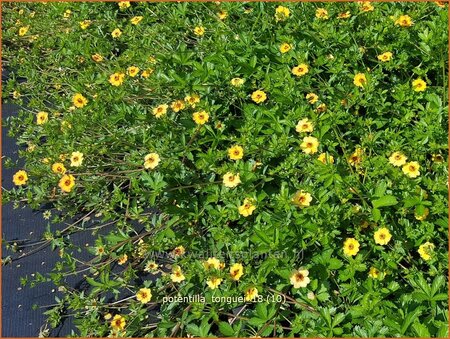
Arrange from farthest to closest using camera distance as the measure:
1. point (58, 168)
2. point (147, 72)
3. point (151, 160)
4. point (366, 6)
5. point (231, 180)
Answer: point (147, 72) → point (366, 6) → point (58, 168) → point (151, 160) → point (231, 180)

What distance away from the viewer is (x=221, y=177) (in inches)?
79.3

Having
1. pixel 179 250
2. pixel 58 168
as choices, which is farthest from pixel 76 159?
pixel 179 250

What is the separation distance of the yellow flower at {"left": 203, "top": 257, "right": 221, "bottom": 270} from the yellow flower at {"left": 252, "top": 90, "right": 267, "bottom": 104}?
703mm

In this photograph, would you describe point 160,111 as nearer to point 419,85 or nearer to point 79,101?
point 79,101

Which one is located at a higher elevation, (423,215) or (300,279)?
(423,215)

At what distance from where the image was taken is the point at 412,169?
1.72m

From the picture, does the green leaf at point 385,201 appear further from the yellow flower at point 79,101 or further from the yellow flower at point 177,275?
the yellow flower at point 79,101

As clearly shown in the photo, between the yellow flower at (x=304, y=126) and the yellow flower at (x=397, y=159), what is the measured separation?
298 mm

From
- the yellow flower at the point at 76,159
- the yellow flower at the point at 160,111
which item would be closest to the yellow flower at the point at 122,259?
the yellow flower at the point at 76,159

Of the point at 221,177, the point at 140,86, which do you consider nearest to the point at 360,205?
the point at 221,177

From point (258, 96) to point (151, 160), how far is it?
0.52 metres

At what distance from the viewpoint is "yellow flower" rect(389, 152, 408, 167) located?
1.75 meters

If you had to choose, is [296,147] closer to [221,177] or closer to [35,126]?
[221,177]

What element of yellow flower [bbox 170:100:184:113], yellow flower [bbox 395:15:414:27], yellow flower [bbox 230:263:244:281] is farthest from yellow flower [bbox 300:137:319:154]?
yellow flower [bbox 395:15:414:27]
